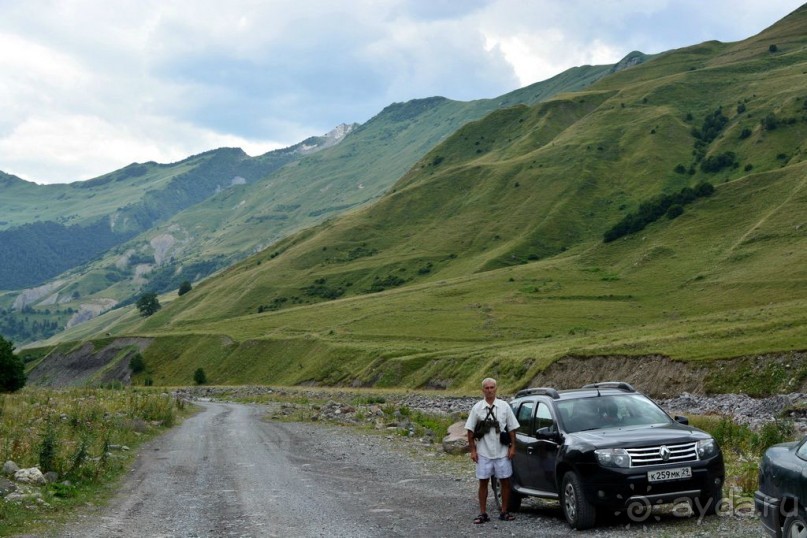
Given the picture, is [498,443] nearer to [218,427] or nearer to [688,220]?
[218,427]

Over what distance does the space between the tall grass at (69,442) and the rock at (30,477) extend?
313 mm

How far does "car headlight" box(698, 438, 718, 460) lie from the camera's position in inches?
578

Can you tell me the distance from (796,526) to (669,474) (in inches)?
128

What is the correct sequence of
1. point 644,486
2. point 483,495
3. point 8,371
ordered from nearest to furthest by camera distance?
1. point 644,486
2. point 483,495
3. point 8,371

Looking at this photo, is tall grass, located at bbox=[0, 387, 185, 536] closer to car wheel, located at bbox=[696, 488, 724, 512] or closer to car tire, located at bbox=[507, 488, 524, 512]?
car tire, located at bbox=[507, 488, 524, 512]

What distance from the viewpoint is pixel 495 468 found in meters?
16.8

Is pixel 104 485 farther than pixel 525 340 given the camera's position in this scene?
No

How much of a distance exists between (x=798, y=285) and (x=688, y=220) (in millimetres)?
56089

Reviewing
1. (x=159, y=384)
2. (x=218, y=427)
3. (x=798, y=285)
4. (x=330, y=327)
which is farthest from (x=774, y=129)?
(x=218, y=427)

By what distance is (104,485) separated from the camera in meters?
22.8

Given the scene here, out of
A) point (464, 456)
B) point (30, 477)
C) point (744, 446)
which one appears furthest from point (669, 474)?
point (30, 477)

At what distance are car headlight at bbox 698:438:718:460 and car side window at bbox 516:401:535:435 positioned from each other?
404cm

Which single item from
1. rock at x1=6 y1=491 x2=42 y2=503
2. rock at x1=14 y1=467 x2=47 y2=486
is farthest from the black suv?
rock at x1=14 y1=467 x2=47 y2=486

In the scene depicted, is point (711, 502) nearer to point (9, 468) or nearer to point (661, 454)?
point (661, 454)
